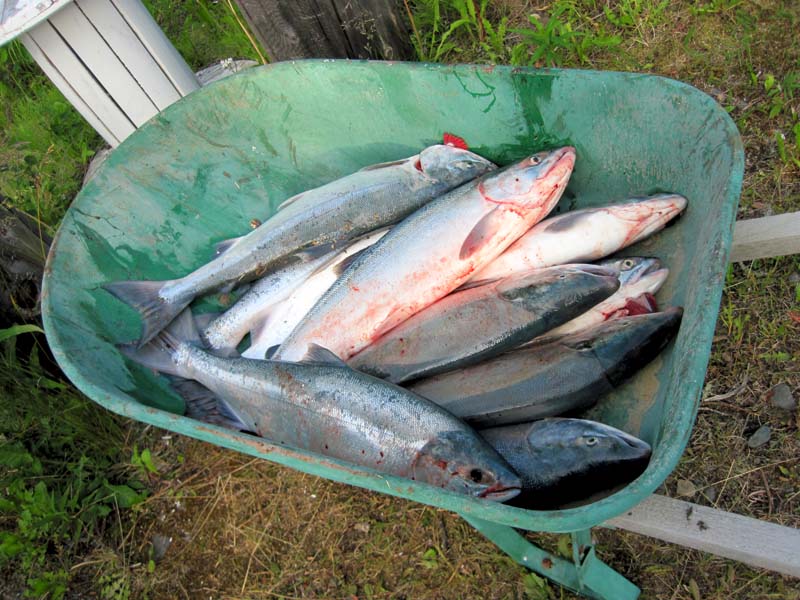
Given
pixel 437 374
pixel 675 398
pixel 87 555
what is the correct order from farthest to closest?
pixel 87 555 → pixel 437 374 → pixel 675 398

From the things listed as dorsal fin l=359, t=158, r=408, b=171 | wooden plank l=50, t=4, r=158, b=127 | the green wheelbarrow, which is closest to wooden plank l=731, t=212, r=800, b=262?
the green wheelbarrow

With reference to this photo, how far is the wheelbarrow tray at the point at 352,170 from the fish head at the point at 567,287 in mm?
267

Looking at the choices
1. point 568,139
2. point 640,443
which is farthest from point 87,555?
point 568,139

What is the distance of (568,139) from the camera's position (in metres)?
2.85

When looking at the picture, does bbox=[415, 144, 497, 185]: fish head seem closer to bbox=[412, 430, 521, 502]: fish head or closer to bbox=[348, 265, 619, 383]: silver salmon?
bbox=[348, 265, 619, 383]: silver salmon

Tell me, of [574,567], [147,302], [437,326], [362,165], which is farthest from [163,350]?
[574,567]

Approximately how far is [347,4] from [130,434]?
2.92 meters

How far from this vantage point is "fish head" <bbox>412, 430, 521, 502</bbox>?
6.98 ft

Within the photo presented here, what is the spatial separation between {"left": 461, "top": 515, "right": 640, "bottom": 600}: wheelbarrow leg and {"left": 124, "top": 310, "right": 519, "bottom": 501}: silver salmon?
65cm

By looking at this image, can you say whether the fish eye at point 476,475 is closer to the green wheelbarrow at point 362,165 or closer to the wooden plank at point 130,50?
the green wheelbarrow at point 362,165

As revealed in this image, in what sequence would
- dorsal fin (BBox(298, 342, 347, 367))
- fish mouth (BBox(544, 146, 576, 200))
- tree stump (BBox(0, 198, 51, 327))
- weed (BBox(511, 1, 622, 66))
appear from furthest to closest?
weed (BBox(511, 1, 622, 66)) < tree stump (BBox(0, 198, 51, 327)) < fish mouth (BBox(544, 146, 576, 200)) < dorsal fin (BBox(298, 342, 347, 367))

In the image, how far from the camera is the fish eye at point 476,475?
84.6 inches

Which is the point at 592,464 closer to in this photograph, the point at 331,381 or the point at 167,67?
the point at 331,381

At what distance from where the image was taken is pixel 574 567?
2943 millimetres
